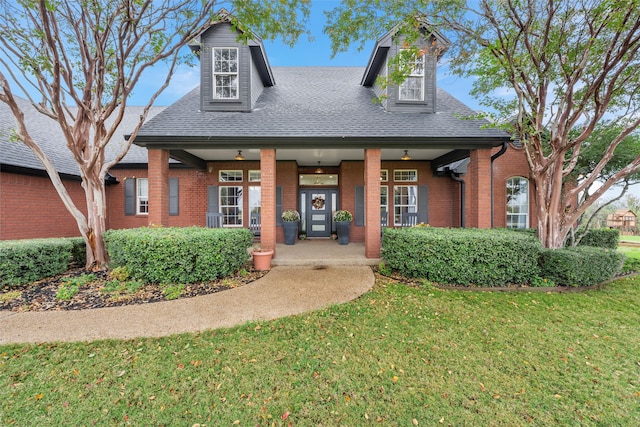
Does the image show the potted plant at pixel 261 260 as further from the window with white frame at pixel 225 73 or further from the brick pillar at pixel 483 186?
the brick pillar at pixel 483 186

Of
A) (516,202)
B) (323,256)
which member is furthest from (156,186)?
(516,202)

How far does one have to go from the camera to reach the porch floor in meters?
6.28

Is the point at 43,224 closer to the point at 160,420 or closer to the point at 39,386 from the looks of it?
the point at 39,386

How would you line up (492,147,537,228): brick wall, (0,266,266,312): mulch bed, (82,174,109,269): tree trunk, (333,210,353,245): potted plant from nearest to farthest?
(0,266,266,312): mulch bed
(82,174,109,269): tree trunk
(333,210,353,245): potted plant
(492,147,537,228): brick wall

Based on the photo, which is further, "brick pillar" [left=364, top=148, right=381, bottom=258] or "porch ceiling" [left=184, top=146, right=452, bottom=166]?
"porch ceiling" [left=184, top=146, right=452, bottom=166]

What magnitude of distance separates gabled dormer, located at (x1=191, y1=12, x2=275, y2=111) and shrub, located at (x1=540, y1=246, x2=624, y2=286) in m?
8.57

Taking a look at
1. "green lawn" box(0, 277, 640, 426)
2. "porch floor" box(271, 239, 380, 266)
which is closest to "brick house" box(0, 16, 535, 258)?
"porch floor" box(271, 239, 380, 266)

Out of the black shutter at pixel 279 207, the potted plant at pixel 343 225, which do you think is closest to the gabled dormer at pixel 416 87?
the potted plant at pixel 343 225

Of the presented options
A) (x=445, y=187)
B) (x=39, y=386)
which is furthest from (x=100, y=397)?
(x=445, y=187)

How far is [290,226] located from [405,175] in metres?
5.04

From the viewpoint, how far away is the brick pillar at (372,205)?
21.2 ft

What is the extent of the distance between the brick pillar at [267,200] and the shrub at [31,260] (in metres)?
4.24

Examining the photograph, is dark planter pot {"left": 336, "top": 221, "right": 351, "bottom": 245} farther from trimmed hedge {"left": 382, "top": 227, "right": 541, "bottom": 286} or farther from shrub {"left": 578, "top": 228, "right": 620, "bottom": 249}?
shrub {"left": 578, "top": 228, "right": 620, "bottom": 249}

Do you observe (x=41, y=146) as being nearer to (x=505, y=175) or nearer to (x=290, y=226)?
(x=290, y=226)
